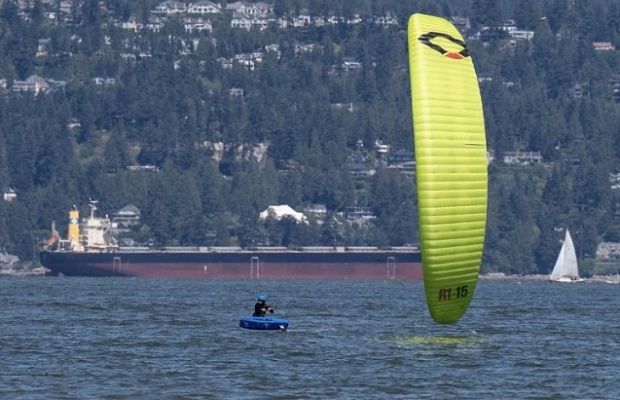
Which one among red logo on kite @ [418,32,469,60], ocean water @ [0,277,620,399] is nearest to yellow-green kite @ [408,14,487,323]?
red logo on kite @ [418,32,469,60]

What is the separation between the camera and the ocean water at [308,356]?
54812 millimetres

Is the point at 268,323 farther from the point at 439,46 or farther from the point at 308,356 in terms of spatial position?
the point at 439,46

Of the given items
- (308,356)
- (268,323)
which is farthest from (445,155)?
(268,323)

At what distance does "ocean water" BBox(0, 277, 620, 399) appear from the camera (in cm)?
5481

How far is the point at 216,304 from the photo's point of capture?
359 feet

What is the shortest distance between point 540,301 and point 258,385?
71425 millimetres

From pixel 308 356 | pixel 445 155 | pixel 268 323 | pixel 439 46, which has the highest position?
pixel 439 46

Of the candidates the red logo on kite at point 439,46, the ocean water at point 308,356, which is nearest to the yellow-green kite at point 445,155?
the red logo on kite at point 439,46

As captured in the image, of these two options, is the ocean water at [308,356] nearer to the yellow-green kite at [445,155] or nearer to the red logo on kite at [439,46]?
the yellow-green kite at [445,155]

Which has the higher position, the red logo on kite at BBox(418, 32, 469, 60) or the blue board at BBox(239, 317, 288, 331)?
the red logo on kite at BBox(418, 32, 469, 60)

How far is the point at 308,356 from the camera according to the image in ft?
208

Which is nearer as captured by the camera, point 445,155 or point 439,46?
point 445,155

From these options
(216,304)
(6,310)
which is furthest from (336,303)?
(6,310)

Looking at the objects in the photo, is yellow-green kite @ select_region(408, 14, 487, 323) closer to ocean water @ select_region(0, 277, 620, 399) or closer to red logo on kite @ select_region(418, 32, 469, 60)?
red logo on kite @ select_region(418, 32, 469, 60)
